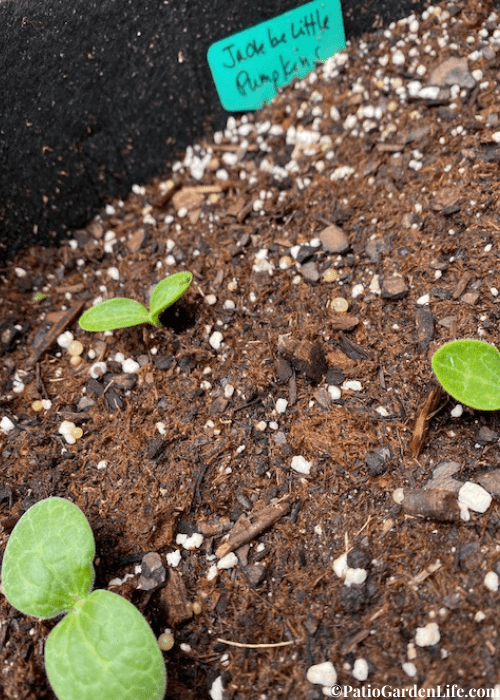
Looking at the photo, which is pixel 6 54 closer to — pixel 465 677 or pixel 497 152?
pixel 497 152

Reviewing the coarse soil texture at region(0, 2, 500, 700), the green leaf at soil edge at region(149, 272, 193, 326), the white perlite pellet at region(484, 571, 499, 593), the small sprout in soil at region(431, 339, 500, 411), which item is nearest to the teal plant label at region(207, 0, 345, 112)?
the coarse soil texture at region(0, 2, 500, 700)

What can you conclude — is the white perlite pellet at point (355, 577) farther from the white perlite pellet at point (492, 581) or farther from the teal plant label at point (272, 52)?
the teal plant label at point (272, 52)

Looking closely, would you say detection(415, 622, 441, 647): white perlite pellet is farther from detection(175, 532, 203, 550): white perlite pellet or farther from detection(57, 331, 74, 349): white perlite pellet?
detection(57, 331, 74, 349): white perlite pellet

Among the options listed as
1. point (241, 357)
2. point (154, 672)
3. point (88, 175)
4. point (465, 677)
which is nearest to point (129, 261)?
point (88, 175)

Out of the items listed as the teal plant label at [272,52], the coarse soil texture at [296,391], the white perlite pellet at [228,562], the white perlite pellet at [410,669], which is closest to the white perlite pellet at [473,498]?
the coarse soil texture at [296,391]

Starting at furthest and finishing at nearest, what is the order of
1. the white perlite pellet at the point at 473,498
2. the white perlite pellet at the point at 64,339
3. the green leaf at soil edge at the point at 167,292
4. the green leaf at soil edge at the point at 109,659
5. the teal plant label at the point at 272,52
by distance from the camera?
the teal plant label at the point at 272,52 → the white perlite pellet at the point at 64,339 → the green leaf at soil edge at the point at 167,292 → the white perlite pellet at the point at 473,498 → the green leaf at soil edge at the point at 109,659

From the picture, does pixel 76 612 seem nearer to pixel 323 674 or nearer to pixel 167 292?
pixel 323 674

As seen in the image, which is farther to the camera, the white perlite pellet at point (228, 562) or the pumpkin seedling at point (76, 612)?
the white perlite pellet at point (228, 562)
